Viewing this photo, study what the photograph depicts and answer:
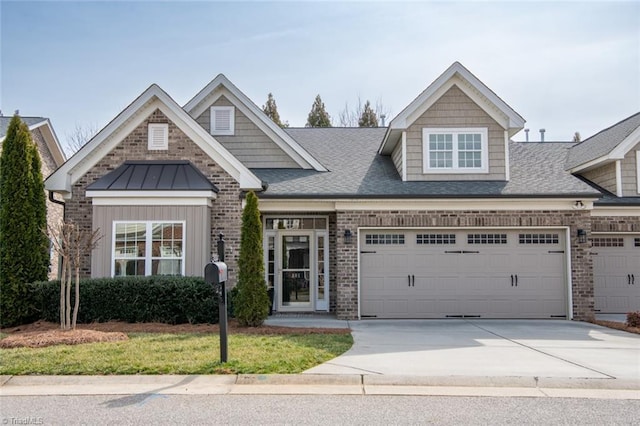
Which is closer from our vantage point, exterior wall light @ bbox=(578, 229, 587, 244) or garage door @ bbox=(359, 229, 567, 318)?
exterior wall light @ bbox=(578, 229, 587, 244)

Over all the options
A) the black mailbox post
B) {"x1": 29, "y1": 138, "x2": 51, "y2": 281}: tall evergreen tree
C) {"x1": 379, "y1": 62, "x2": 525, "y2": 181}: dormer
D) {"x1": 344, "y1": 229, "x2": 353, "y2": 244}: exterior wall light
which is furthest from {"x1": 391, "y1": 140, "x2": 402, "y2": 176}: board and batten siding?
{"x1": 29, "y1": 138, "x2": 51, "y2": 281}: tall evergreen tree

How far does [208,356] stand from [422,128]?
9.04m

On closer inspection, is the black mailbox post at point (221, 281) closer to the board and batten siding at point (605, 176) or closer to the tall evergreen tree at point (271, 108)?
the board and batten siding at point (605, 176)

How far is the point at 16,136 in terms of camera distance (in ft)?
37.7

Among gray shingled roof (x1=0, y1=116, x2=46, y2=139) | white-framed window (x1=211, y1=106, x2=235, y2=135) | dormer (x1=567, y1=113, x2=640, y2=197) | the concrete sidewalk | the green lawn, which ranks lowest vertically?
the concrete sidewalk

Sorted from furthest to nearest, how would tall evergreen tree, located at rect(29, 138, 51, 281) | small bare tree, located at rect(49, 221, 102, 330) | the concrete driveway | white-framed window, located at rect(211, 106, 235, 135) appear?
white-framed window, located at rect(211, 106, 235, 135) → tall evergreen tree, located at rect(29, 138, 51, 281) → small bare tree, located at rect(49, 221, 102, 330) → the concrete driveway

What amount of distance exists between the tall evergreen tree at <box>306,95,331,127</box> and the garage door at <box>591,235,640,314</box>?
22.3m

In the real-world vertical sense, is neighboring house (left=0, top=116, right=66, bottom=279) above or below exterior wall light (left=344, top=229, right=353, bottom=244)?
above

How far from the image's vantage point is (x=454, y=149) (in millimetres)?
14055

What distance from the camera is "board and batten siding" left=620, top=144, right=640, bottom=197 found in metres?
13.9

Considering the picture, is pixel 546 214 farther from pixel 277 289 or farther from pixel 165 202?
pixel 165 202

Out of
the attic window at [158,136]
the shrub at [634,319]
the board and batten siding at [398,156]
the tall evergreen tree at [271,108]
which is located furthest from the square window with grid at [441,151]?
the tall evergreen tree at [271,108]

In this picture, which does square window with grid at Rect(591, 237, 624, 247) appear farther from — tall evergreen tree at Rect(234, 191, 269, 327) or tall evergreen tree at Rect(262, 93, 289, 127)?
tall evergreen tree at Rect(262, 93, 289, 127)

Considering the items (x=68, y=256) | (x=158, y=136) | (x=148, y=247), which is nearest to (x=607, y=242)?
(x=148, y=247)
